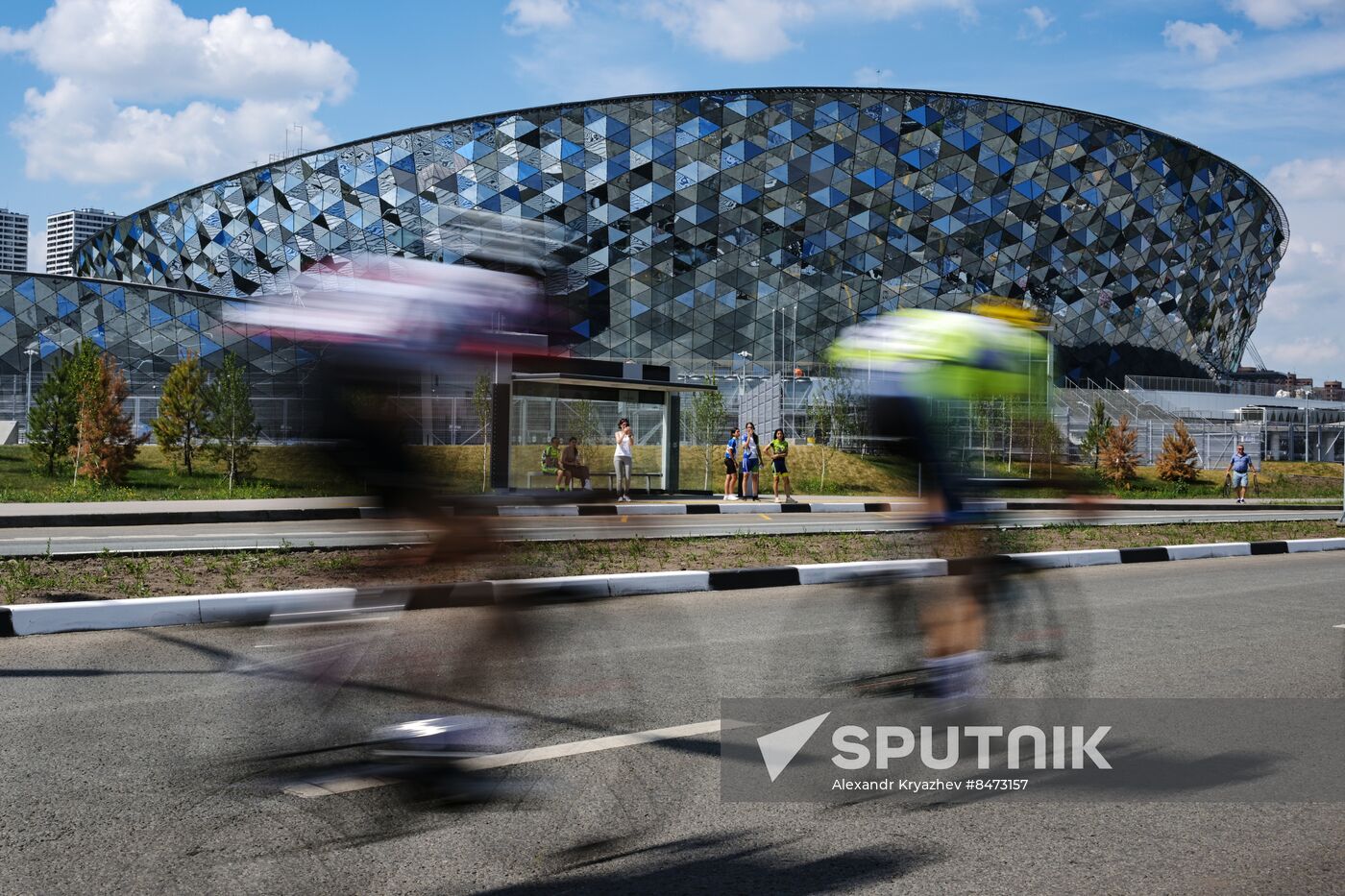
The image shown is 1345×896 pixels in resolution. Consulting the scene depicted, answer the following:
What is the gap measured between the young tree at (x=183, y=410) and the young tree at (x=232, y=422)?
0.80 meters

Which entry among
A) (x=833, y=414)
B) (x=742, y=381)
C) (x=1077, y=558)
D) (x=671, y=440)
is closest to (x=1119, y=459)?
(x=833, y=414)

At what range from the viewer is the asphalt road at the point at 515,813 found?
285 centimetres

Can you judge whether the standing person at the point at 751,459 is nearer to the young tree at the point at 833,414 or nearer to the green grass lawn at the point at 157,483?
the young tree at the point at 833,414

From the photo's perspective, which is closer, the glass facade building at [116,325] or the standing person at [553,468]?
the standing person at [553,468]

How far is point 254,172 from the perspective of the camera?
65.3 metres

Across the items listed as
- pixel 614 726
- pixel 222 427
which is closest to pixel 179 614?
pixel 614 726

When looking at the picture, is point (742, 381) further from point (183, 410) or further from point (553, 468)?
point (553, 468)

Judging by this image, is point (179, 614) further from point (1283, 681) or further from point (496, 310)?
point (1283, 681)

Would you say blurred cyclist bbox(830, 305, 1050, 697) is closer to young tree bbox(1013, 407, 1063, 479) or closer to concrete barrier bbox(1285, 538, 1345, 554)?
young tree bbox(1013, 407, 1063, 479)

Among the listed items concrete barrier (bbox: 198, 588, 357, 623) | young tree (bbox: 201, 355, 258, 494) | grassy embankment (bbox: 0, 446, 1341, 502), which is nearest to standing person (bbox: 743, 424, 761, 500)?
grassy embankment (bbox: 0, 446, 1341, 502)

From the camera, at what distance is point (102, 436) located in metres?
23.7

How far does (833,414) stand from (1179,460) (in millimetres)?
11510

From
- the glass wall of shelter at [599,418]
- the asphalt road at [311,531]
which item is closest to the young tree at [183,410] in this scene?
the glass wall of shelter at [599,418]

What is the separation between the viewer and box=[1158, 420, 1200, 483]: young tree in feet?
118
